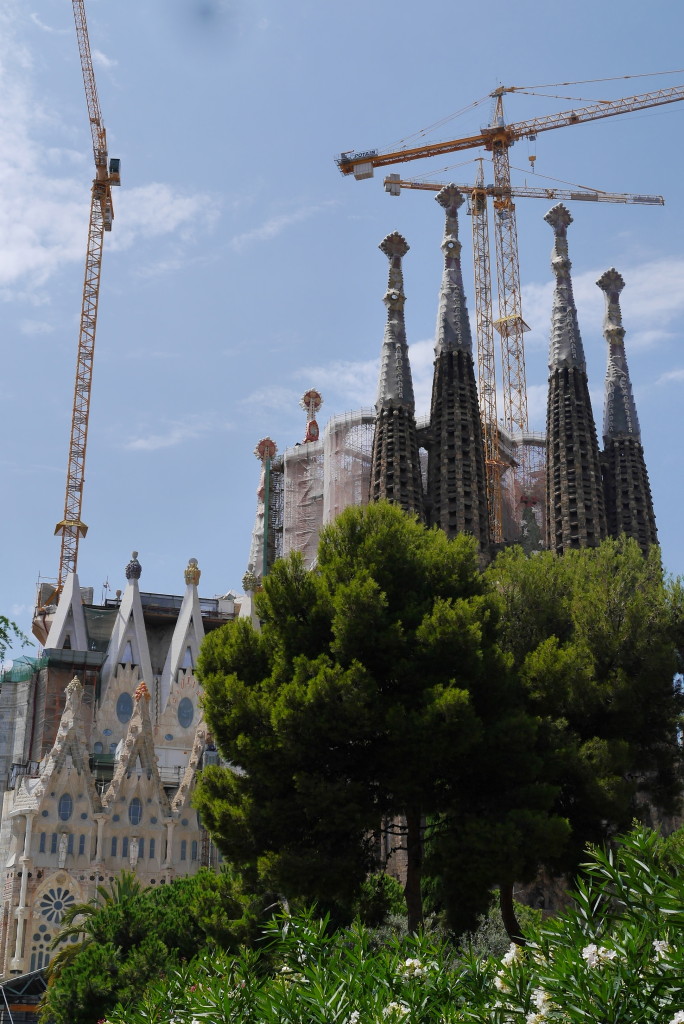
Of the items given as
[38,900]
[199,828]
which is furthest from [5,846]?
[199,828]

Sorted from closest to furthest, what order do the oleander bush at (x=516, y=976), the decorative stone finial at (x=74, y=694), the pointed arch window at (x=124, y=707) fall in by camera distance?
the oleander bush at (x=516, y=976) → the decorative stone finial at (x=74, y=694) → the pointed arch window at (x=124, y=707)

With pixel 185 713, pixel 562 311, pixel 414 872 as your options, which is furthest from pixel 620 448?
pixel 414 872

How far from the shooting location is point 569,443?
Result: 141 feet

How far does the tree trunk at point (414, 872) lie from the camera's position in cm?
1749

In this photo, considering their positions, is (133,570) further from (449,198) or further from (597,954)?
(597,954)

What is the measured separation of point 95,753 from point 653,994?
1666 inches

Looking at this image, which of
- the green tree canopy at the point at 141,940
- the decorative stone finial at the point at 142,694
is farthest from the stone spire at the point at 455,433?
the green tree canopy at the point at 141,940

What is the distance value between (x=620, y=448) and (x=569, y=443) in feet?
7.70

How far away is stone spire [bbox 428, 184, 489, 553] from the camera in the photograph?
41688mm

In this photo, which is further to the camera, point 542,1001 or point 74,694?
point 74,694

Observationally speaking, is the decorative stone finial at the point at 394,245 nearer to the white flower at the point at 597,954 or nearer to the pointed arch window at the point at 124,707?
the pointed arch window at the point at 124,707

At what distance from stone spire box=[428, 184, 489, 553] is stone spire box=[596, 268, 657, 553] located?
4.72 meters

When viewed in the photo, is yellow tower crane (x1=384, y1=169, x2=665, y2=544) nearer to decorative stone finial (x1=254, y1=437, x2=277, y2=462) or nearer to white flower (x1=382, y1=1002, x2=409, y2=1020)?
decorative stone finial (x1=254, y1=437, x2=277, y2=462)

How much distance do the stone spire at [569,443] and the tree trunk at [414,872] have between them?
2433cm
